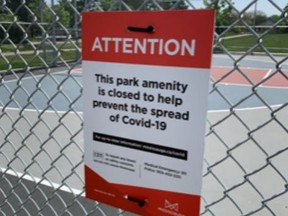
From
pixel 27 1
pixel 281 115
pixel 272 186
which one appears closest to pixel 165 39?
pixel 27 1

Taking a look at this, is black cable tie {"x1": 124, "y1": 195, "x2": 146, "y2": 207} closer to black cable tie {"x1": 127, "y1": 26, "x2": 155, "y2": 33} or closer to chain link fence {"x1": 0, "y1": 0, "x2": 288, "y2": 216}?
chain link fence {"x1": 0, "y1": 0, "x2": 288, "y2": 216}

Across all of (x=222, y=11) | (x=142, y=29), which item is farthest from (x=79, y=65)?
(x=222, y=11)

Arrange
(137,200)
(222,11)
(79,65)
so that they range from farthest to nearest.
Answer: (79,65), (137,200), (222,11)

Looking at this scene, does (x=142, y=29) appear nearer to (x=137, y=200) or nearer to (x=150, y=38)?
(x=150, y=38)

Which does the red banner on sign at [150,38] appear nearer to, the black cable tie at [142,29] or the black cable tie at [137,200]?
the black cable tie at [142,29]

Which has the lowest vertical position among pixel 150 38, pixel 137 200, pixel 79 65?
pixel 137 200

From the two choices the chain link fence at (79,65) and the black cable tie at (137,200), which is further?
the black cable tie at (137,200)

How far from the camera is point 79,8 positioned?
1054mm

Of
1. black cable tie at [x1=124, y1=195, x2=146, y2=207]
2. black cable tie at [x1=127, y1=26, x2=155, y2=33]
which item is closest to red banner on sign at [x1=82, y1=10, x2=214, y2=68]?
black cable tie at [x1=127, y1=26, x2=155, y2=33]

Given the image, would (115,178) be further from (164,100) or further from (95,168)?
(164,100)

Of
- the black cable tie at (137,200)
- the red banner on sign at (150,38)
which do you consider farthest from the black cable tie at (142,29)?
the black cable tie at (137,200)

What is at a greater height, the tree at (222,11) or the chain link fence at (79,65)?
the tree at (222,11)

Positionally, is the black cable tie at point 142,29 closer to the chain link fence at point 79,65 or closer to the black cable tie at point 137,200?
the chain link fence at point 79,65

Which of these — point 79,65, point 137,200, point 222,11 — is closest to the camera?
point 222,11
